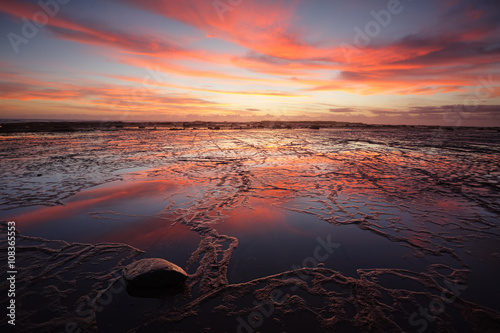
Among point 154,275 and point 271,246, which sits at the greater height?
point 154,275

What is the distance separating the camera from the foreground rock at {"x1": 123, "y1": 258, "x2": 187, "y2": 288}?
3.44m

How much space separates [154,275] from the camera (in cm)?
345

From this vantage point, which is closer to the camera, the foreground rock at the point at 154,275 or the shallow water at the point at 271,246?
the shallow water at the point at 271,246

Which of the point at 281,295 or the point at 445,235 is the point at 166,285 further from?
the point at 445,235

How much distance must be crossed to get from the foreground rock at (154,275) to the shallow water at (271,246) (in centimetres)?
23

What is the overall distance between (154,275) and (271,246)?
2266 millimetres

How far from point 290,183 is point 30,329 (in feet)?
25.8

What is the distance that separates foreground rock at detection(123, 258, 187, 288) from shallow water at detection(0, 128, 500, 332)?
0.23 m

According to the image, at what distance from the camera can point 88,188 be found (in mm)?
8312

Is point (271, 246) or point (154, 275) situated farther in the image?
point (271, 246)

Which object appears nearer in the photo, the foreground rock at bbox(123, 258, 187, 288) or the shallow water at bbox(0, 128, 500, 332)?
the shallow water at bbox(0, 128, 500, 332)

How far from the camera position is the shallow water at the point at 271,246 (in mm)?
3008

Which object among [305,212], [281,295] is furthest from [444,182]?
[281,295]

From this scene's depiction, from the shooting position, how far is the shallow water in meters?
3.01
